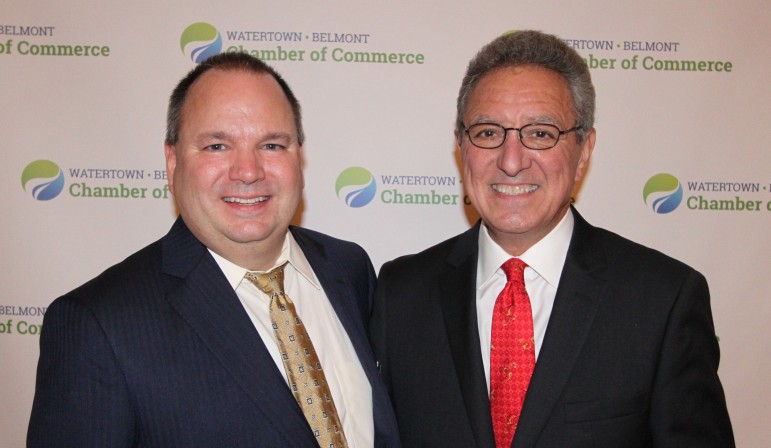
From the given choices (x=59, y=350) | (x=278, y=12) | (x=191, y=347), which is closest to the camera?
(x=59, y=350)

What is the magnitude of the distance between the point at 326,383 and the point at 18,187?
90.1 inches

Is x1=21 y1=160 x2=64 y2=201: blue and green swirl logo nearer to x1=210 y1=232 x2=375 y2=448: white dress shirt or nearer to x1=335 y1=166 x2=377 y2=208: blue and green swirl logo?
x1=335 y1=166 x2=377 y2=208: blue and green swirl logo

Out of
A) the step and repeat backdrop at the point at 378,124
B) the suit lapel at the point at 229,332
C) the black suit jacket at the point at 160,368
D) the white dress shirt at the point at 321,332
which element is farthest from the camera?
the step and repeat backdrop at the point at 378,124

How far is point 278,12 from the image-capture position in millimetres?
3207

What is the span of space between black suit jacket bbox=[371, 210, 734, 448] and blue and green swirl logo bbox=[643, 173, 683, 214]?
1.31 meters

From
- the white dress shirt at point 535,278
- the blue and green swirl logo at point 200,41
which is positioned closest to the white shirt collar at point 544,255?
the white dress shirt at point 535,278

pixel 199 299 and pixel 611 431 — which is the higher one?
pixel 199 299

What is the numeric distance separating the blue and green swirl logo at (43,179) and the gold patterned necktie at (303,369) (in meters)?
1.83

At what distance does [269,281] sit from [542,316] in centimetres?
91

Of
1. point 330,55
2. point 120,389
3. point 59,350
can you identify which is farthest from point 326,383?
point 330,55

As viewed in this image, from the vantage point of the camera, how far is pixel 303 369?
1933 mm

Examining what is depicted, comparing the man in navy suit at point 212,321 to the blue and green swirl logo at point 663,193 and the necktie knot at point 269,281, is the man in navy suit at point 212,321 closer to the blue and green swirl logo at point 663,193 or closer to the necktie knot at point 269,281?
the necktie knot at point 269,281

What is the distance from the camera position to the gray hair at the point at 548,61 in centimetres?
205

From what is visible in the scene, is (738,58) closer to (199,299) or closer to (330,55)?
(330,55)
